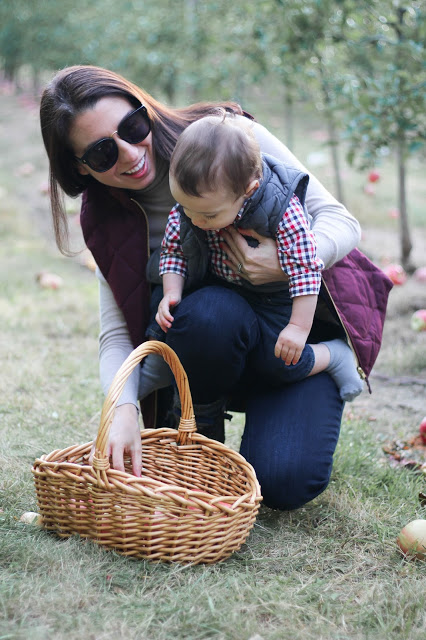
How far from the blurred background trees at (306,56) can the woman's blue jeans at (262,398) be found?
1.63m

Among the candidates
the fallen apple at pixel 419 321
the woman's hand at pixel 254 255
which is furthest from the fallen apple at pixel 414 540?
the fallen apple at pixel 419 321

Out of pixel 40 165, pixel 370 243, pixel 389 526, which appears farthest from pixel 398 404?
pixel 40 165

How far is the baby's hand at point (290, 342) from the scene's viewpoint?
1.77m

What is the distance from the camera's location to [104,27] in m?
11.4

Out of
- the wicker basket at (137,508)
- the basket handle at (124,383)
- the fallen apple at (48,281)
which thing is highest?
the basket handle at (124,383)

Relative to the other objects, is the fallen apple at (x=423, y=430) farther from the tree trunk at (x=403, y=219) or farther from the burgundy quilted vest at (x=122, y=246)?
the tree trunk at (x=403, y=219)

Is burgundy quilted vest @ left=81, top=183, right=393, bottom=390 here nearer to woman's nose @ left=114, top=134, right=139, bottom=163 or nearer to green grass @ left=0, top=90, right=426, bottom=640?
woman's nose @ left=114, top=134, right=139, bottom=163

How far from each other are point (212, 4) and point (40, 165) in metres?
2.97

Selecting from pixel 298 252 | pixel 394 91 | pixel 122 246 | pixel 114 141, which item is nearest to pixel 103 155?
pixel 114 141

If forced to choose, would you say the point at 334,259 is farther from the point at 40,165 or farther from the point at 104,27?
the point at 104,27

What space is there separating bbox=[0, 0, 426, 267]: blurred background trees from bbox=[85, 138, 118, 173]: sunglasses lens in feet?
5.75

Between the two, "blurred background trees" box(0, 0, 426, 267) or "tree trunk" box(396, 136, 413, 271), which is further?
"tree trunk" box(396, 136, 413, 271)

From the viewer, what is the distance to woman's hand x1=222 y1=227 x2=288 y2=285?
1.83 metres

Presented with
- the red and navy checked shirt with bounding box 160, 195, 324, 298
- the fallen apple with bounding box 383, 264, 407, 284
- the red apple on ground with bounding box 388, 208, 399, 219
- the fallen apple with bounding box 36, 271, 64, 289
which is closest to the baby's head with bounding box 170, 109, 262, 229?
the red and navy checked shirt with bounding box 160, 195, 324, 298
